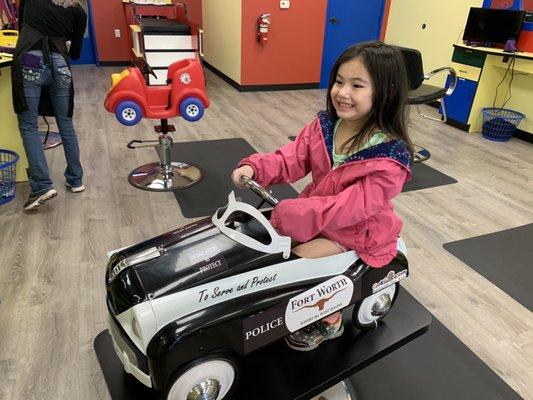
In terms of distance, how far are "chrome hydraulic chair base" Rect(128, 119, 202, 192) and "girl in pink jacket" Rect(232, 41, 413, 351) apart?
1.47 m

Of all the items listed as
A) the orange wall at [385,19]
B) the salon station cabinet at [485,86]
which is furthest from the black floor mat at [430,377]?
the orange wall at [385,19]

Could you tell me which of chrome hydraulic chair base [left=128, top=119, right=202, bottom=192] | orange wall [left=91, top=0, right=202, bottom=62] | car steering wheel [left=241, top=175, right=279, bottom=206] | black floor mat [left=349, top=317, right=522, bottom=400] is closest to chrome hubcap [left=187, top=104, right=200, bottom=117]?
chrome hydraulic chair base [left=128, top=119, right=202, bottom=192]

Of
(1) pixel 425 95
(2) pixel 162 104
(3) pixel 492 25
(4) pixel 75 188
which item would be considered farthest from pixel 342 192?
(3) pixel 492 25

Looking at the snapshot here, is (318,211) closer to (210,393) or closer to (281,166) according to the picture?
(281,166)

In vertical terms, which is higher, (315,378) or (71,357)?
(315,378)

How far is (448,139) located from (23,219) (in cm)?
359

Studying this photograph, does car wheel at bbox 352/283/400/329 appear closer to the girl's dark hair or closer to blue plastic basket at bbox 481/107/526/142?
the girl's dark hair

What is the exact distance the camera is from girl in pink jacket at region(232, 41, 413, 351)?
1105 millimetres

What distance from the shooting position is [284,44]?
520 cm

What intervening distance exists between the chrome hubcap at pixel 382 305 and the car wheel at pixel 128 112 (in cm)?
171

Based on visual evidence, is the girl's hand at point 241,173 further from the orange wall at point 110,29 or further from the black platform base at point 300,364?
the orange wall at point 110,29

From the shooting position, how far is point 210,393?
109 centimetres

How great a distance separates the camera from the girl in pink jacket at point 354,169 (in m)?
1.11

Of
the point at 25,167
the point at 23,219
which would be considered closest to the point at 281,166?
the point at 23,219
